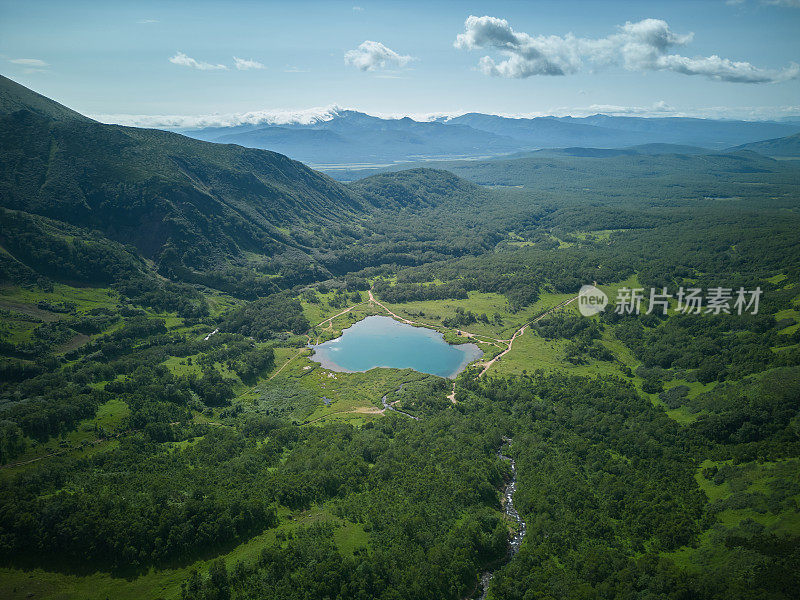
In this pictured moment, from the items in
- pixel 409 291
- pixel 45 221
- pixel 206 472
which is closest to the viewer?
pixel 206 472

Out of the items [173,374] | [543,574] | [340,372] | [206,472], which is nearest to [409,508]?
[543,574]

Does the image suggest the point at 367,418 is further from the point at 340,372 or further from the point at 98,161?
the point at 98,161

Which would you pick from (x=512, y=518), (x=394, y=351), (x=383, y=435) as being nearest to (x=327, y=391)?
(x=394, y=351)

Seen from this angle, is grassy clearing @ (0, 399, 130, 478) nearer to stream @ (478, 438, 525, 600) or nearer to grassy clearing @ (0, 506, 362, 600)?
grassy clearing @ (0, 506, 362, 600)

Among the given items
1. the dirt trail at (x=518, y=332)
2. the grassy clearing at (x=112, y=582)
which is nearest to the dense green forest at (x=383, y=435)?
the grassy clearing at (x=112, y=582)

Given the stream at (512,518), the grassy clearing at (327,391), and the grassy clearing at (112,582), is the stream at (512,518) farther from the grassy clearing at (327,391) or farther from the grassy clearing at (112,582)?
the grassy clearing at (327,391)
